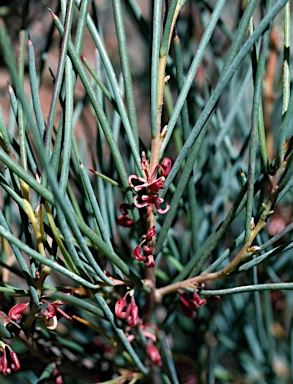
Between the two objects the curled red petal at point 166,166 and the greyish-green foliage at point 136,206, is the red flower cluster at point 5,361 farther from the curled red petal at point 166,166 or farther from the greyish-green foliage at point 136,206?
the curled red petal at point 166,166

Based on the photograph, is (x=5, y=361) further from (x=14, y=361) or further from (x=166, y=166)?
(x=166, y=166)

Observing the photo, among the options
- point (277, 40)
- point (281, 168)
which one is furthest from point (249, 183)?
point (277, 40)

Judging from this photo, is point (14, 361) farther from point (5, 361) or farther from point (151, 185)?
point (151, 185)

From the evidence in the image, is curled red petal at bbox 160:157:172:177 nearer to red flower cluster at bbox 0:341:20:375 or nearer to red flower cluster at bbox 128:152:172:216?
red flower cluster at bbox 128:152:172:216

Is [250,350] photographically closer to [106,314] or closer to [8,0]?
[106,314]

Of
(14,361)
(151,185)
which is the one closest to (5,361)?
(14,361)

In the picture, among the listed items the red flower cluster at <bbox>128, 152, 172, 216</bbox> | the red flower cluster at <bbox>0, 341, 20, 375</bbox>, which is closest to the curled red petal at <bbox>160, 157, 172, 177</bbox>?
the red flower cluster at <bbox>128, 152, 172, 216</bbox>
